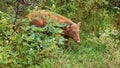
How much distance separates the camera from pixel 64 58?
24.1ft

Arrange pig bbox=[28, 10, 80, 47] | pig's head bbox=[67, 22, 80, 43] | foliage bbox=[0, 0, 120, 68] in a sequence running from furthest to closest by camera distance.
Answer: pig's head bbox=[67, 22, 80, 43], pig bbox=[28, 10, 80, 47], foliage bbox=[0, 0, 120, 68]

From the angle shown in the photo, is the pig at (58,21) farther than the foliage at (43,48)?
Yes

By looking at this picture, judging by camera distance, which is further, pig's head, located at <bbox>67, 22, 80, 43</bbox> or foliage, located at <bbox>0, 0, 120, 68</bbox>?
pig's head, located at <bbox>67, 22, 80, 43</bbox>

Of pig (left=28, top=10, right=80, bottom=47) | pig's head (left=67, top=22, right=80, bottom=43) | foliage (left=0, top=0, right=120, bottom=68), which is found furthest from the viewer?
pig's head (left=67, top=22, right=80, bottom=43)

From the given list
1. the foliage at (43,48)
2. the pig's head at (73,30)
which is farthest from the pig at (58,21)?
the foliage at (43,48)

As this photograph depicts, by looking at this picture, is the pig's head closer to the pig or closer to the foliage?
the pig

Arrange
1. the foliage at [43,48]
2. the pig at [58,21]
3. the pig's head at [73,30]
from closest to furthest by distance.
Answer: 1. the foliage at [43,48]
2. the pig at [58,21]
3. the pig's head at [73,30]

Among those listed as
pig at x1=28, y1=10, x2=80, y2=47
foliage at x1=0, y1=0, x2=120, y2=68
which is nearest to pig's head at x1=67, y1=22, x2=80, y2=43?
pig at x1=28, y1=10, x2=80, y2=47

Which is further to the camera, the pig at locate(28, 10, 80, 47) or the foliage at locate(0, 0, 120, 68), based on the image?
the pig at locate(28, 10, 80, 47)

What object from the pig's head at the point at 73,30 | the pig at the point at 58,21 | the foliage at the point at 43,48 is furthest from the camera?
the pig's head at the point at 73,30

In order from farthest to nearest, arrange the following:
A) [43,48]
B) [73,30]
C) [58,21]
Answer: [73,30]
[58,21]
[43,48]

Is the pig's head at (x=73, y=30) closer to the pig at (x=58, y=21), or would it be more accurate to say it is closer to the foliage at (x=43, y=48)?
the pig at (x=58, y=21)

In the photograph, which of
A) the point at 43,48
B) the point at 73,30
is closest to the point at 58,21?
the point at 73,30

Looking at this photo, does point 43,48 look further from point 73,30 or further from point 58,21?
point 73,30
